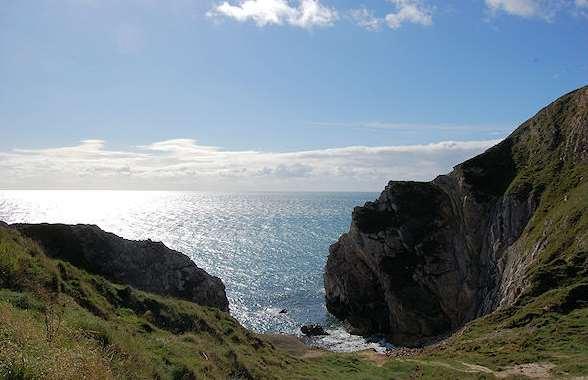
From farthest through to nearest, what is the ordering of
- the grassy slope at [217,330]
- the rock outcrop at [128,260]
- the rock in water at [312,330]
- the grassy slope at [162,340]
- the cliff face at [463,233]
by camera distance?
the rock in water at [312,330] < the cliff face at [463,233] < the rock outcrop at [128,260] < the grassy slope at [217,330] < the grassy slope at [162,340]

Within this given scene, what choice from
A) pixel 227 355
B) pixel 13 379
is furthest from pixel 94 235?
pixel 13 379

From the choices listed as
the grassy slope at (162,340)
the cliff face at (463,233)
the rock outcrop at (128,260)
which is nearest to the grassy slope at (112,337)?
the grassy slope at (162,340)

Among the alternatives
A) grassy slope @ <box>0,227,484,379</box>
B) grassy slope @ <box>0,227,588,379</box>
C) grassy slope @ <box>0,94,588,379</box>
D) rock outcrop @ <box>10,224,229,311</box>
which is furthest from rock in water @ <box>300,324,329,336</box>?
grassy slope @ <box>0,227,484,379</box>

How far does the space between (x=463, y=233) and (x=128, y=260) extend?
48585mm

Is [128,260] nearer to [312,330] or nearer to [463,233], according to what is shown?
[312,330]

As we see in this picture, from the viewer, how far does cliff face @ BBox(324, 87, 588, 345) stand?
58.8m

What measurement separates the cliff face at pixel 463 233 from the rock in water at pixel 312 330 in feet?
23.5

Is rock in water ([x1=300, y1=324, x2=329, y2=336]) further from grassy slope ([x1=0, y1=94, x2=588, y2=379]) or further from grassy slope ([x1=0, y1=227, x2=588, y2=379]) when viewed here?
grassy slope ([x1=0, y1=227, x2=588, y2=379])

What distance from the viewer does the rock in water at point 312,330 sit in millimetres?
73438

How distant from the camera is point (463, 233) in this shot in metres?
71.8

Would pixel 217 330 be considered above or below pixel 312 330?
above

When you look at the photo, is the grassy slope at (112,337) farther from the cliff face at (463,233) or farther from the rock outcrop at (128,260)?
the cliff face at (463,233)

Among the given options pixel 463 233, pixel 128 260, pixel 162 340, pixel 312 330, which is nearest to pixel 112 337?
pixel 162 340

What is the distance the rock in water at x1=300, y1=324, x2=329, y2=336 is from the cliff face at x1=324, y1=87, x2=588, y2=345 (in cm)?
716
